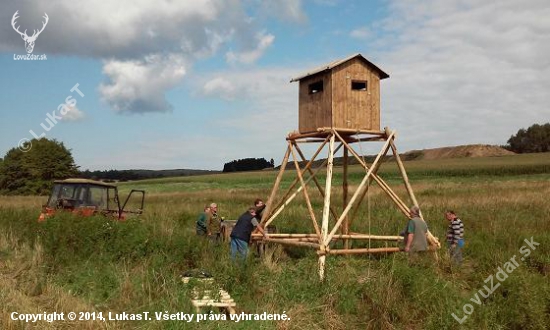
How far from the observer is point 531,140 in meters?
97.4

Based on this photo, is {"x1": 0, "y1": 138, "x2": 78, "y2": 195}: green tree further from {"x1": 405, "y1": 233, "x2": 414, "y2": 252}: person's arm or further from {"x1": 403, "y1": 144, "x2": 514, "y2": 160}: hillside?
{"x1": 403, "y1": 144, "x2": 514, "y2": 160}: hillside

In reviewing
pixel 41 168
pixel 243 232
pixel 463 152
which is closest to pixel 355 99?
pixel 243 232

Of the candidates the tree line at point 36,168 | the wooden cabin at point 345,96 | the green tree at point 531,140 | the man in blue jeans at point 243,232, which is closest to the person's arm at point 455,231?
the wooden cabin at point 345,96

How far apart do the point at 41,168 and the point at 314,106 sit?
157 feet

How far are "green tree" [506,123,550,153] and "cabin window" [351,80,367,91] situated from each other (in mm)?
93835

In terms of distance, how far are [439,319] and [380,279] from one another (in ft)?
4.99

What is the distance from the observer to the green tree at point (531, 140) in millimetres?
94750

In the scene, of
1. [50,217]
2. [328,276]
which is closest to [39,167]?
[50,217]

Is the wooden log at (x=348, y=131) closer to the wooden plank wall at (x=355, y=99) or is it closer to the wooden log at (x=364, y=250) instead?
the wooden plank wall at (x=355, y=99)

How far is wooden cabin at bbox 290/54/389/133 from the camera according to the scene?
13.5m

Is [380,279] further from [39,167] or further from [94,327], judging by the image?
[39,167]

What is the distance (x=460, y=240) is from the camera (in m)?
12.3

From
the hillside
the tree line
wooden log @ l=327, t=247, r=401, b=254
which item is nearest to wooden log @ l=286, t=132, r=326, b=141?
wooden log @ l=327, t=247, r=401, b=254

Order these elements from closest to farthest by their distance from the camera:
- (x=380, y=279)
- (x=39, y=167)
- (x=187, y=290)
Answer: (x=187, y=290) < (x=380, y=279) < (x=39, y=167)
